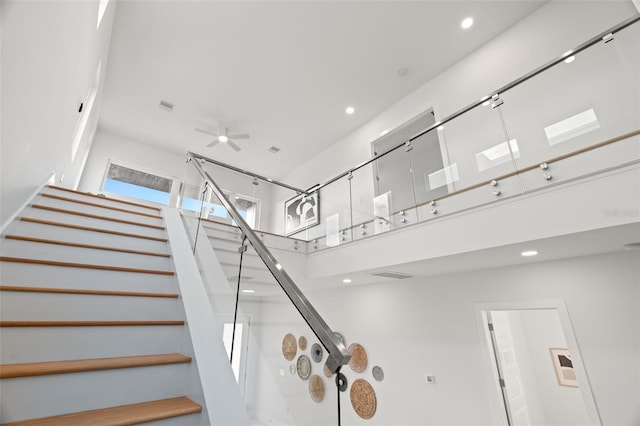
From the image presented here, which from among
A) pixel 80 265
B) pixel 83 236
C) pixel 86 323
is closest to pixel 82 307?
pixel 86 323

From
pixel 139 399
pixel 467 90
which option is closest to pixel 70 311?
pixel 139 399

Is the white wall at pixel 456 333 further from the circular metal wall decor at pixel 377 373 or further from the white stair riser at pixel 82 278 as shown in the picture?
the white stair riser at pixel 82 278

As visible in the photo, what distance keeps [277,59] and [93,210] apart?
3.60 m

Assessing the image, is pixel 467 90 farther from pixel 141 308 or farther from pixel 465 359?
pixel 141 308

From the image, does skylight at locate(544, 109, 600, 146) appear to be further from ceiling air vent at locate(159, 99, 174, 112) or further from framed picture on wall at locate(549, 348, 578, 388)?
ceiling air vent at locate(159, 99, 174, 112)

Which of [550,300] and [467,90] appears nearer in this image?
[550,300]

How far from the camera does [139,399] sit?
1.37 meters

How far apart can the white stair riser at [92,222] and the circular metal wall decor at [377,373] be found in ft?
12.2

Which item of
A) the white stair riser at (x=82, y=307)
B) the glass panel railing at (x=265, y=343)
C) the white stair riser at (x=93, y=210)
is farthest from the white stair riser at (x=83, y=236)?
the glass panel railing at (x=265, y=343)

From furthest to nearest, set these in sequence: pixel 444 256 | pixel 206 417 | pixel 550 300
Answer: pixel 550 300 < pixel 444 256 < pixel 206 417

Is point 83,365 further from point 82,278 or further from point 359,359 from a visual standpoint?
point 359,359

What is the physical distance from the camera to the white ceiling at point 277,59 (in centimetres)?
408

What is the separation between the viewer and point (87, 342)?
1516mm

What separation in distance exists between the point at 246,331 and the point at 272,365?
0.90ft
